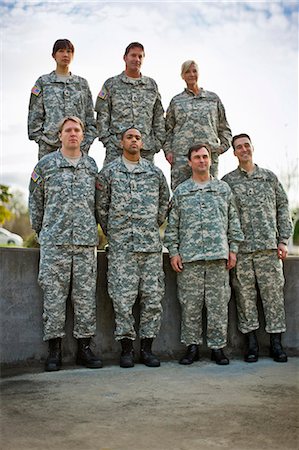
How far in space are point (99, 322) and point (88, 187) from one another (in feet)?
3.83

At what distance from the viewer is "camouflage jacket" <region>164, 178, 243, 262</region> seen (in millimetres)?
4824

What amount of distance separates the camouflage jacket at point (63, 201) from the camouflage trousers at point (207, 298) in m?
0.86

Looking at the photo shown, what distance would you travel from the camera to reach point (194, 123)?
5.47 meters

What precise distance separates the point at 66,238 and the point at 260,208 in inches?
67.9

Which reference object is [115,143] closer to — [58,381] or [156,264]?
[156,264]

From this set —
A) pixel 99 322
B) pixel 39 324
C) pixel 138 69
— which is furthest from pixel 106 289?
pixel 138 69

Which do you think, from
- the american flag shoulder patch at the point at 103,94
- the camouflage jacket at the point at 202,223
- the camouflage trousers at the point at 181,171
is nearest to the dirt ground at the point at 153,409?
the camouflage jacket at the point at 202,223

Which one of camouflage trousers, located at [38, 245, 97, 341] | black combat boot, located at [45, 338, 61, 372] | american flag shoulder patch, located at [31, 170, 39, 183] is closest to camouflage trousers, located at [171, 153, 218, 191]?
camouflage trousers, located at [38, 245, 97, 341]

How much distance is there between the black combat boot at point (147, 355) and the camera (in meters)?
4.73

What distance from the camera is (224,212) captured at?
495 centimetres

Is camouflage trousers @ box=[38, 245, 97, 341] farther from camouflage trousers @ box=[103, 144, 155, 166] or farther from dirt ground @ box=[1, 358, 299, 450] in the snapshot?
camouflage trousers @ box=[103, 144, 155, 166]

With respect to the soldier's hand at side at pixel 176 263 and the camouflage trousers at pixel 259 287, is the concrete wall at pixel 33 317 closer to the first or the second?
the soldier's hand at side at pixel 176 263

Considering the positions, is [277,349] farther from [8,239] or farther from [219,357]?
[8,239]

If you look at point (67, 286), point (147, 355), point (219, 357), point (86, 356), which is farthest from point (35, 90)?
point (219, 357)
